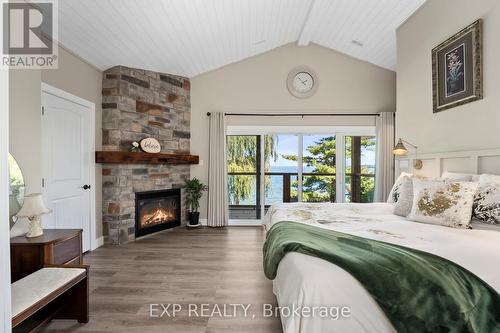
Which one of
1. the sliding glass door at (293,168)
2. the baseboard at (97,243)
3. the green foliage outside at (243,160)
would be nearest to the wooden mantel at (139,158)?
the green foliage outside at (243,160)

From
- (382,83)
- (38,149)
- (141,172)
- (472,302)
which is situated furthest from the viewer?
(382,83)

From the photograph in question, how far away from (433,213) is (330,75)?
362 cm

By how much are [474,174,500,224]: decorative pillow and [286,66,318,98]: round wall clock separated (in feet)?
11.2

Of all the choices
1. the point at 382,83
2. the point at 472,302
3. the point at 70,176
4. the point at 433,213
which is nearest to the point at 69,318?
the point at 70,176

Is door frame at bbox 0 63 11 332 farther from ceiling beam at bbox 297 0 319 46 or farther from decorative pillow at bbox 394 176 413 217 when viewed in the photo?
ceiling beam at bbox 297 0 319 46

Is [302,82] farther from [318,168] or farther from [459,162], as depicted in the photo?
[459,162]

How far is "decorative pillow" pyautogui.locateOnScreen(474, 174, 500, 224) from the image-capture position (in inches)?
77.5

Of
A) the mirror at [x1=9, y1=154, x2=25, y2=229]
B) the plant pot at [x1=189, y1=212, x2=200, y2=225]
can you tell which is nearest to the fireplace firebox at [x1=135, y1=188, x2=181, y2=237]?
the plant pot at [x1=189, y1=212, x2=200, y2=225]

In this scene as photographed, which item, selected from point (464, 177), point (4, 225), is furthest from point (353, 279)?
point (464, 177)

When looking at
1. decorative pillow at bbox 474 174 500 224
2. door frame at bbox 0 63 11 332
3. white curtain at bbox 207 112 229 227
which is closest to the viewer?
door frame at bbox 0 63 11 332

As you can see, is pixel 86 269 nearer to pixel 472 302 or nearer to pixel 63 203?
pixel 63 203

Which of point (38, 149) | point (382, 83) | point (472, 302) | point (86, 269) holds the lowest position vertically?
point (86, 269)

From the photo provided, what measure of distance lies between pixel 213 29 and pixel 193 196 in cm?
280

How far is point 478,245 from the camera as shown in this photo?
147 centimetres
